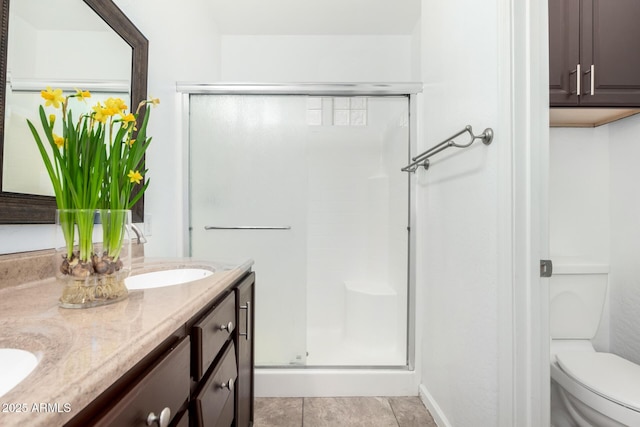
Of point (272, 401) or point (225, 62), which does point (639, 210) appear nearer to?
point (272, 401)

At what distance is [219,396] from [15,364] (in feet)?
1.62

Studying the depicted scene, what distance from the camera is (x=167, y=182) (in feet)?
5.29

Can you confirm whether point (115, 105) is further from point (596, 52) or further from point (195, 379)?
point (596, 52)

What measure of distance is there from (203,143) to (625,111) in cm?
218

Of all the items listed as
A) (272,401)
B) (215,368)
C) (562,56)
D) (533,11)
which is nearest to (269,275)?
(272,401)

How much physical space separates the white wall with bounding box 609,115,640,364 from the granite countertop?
195 centimetres

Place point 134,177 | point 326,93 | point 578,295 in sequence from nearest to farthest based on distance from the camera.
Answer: point 134,177
point 578,295
point 326,93

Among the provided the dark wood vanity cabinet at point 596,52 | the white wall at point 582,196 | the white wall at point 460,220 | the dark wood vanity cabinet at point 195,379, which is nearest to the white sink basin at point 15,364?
the dark wood vanity cabinet at point 195,379

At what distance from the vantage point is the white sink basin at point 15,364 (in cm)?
38

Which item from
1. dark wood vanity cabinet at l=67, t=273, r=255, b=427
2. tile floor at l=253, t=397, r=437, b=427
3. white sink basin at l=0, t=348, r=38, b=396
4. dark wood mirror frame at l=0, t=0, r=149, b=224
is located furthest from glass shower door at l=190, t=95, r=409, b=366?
white sink basin at l=0, t=348, r=38, b=396

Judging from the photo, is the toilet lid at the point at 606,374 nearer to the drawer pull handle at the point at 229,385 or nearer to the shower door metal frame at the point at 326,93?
the shower door metal frame at the point at 326,93

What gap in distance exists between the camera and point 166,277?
1.02 meters

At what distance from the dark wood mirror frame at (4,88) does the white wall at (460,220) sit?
4.49 ft

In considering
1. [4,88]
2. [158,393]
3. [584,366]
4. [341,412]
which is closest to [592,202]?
[584,366]
